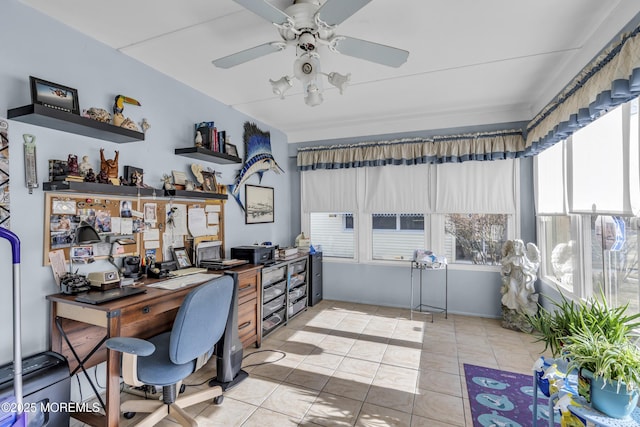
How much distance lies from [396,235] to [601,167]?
2357 mm

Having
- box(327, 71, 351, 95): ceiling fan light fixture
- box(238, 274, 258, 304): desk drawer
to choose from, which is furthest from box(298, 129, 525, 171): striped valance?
box(327, 71, 351, 95): ceiling fan light fixture

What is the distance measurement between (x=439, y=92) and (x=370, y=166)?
132 centimetres

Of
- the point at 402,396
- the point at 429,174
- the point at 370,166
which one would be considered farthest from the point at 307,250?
the point at 402,396

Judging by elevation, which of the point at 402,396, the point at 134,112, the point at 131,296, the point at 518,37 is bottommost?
the point at 402,396

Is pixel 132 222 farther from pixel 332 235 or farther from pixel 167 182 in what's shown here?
pixel 332 235

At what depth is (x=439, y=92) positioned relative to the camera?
3.14 meters

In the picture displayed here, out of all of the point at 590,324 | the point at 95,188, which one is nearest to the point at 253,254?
the point at 95,188

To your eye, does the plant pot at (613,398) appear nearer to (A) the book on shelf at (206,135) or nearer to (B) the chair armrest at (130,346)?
(B) the chair armrest at (130,346)

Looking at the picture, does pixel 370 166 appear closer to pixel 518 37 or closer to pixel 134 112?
pixel 518 37

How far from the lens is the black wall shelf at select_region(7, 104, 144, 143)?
168cm

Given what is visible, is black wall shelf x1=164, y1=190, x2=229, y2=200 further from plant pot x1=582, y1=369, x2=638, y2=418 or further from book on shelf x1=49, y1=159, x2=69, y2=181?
plant pot x1=582, y1=369, x2=638, y2=418

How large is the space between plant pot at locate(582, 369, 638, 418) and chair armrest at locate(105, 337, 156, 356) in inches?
79.2

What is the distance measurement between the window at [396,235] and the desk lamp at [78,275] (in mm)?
3265

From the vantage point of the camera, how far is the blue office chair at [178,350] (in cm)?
165
